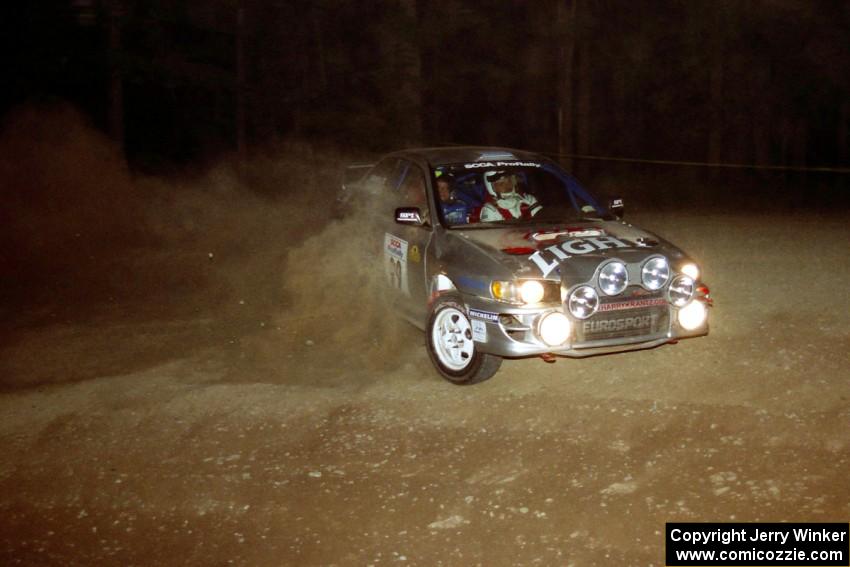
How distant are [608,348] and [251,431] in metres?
2.38

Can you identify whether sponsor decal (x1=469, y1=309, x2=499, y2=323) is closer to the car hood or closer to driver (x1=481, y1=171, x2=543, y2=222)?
the car hood

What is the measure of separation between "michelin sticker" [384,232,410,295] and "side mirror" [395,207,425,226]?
466 mm

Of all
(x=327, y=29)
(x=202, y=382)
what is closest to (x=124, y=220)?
(x=202, y=382)

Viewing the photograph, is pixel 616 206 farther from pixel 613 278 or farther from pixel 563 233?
pixel 613 278

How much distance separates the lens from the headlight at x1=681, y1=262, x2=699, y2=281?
623 centimetres

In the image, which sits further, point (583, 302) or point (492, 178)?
point (492, 178)

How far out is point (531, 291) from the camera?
5953 millimetres

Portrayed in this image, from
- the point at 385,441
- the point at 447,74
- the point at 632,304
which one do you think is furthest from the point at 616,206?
the point at 447,74

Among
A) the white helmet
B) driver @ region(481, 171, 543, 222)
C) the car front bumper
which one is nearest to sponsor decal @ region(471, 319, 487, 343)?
the car front bumper

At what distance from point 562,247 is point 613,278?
434 millimetres

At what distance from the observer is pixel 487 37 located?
34.2 meters

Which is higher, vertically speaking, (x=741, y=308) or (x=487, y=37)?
(x=487, y=37)

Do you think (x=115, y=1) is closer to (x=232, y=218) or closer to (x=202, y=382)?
(x=232, y=218)

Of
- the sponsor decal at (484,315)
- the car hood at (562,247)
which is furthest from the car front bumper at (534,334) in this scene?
the car hood at (562,247)
